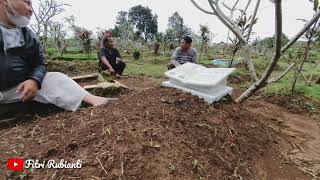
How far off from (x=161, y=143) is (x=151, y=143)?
64mm

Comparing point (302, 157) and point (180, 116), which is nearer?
point (180, 116)

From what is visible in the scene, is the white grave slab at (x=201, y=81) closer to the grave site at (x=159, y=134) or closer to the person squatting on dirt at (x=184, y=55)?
the grave site at (x=159, y=134)

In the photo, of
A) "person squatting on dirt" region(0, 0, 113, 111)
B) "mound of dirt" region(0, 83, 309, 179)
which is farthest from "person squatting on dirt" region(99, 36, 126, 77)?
"mound of dirt" region(0, 83, 309, 179)

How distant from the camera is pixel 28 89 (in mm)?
2357

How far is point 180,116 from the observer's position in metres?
2.20

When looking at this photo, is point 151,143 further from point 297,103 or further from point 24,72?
point 297,103

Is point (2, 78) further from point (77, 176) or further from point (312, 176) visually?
point (312, 176)

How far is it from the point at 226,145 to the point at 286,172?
49cm

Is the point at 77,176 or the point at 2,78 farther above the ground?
the point at 2,78

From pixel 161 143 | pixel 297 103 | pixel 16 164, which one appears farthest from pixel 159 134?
pixel 297 103

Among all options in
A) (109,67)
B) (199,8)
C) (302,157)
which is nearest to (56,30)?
(109,67)

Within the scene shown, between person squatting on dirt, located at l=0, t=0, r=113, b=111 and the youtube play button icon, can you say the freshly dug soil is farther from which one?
the youtube play button icon

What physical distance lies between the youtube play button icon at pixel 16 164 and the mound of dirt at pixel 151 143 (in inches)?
1.4

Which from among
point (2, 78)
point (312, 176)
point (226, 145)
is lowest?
point (312, 176)
